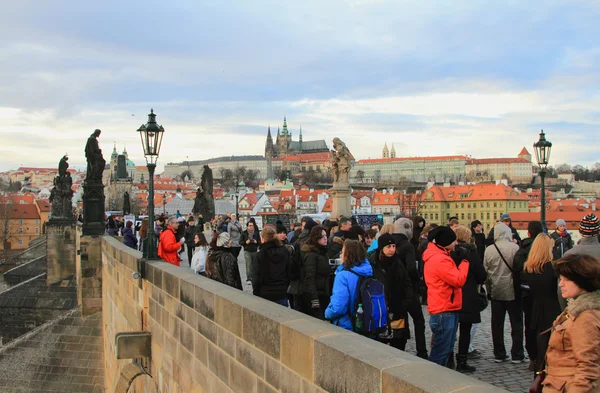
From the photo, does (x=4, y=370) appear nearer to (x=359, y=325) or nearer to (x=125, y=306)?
(x=125, y=306)

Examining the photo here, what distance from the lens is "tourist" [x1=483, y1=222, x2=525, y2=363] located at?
613 cm

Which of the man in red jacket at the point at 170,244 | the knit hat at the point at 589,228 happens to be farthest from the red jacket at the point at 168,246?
the knit hat at the point at 589,228

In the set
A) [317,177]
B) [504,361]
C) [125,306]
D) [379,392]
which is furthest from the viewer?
[317,177]

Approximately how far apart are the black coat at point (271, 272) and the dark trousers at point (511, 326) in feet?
7.07

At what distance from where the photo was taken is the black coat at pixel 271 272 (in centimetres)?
613

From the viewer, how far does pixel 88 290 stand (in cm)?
1512

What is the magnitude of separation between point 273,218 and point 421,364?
1628 cm

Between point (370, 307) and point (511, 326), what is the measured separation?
230cm

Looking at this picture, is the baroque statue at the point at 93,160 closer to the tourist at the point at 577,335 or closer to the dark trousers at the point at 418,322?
the dark trousers at the point at 418,322

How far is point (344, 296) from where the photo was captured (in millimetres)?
4676

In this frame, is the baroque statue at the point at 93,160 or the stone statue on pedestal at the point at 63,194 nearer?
the baroque statue at the point at 93,160

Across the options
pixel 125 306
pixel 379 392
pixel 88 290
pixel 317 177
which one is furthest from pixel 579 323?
pixel 317 177

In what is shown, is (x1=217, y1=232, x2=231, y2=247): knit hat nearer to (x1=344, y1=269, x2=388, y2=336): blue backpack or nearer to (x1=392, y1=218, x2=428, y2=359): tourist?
(x1=392, y1=218, x2=428, y2=359): tourist

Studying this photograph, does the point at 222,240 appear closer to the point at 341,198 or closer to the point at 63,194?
the point at 341,198
